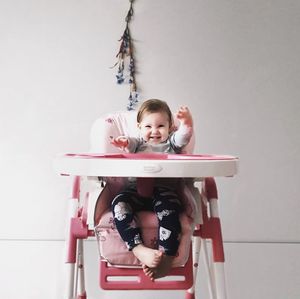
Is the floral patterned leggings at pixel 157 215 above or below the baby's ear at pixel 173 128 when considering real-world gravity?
below

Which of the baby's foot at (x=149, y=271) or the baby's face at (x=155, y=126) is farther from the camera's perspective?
the baby's face at (x=155, y=126)

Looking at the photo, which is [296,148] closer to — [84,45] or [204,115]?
[204,115]

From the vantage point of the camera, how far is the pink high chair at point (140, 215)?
94 centimetres

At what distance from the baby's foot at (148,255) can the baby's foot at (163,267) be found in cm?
1

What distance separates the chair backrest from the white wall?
1.69 feet

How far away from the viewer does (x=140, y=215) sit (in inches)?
44.1

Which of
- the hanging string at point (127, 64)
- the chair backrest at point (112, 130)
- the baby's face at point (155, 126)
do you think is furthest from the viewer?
the hanging string at point (127, 64)

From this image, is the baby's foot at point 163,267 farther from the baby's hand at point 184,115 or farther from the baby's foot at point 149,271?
the baby's hand at point 184,115

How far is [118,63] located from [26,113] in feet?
1.60

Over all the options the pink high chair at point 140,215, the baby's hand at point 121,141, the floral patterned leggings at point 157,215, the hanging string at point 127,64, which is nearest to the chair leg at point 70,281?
the pink high chair at point 140,215

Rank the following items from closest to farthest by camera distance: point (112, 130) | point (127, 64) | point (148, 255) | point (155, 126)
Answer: point (148, 255)
point (155, 126)
point (112, 130)
point (127, 64)

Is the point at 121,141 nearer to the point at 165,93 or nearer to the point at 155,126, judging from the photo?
the point at 155,126

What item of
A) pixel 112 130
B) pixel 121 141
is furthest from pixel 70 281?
pixel 112 130

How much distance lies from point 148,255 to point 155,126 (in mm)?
407
